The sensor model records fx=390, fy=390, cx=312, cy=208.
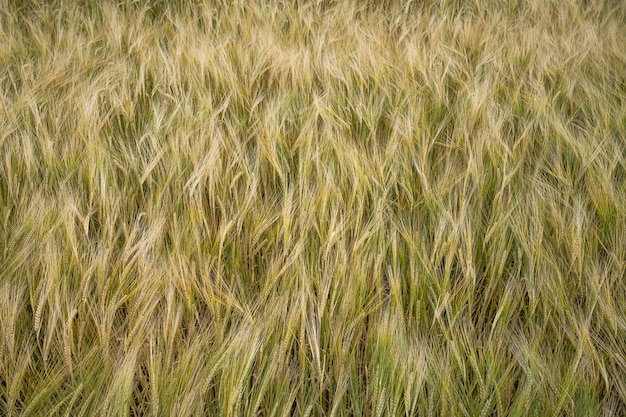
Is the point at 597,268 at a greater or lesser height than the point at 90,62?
lesser

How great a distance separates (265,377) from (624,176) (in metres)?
0.83

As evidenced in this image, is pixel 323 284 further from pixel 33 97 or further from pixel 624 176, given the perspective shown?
pixel 33 97

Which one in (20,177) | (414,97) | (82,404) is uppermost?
(414,97)

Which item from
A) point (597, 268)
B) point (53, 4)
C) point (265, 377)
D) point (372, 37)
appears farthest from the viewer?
point (53, 4)

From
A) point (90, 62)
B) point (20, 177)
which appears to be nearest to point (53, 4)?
point (90, 62)

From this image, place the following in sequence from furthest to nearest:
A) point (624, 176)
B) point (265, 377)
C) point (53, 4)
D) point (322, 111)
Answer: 1. point (53, 4)
2. point (322, 111)
3. point (624, 176)
4. point (265, 377)

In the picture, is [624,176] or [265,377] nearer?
[265,377]

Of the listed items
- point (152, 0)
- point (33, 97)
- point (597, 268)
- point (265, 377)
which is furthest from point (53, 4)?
point (597, 268)

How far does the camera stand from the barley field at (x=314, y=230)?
564 mm

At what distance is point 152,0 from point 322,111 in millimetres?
974

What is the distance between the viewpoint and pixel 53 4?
144 cm

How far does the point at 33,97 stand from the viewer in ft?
3.30

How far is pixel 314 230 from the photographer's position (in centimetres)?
72

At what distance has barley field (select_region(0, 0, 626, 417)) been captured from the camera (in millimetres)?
564
